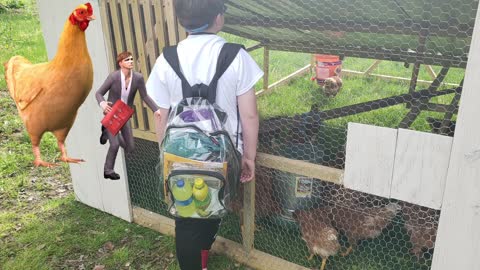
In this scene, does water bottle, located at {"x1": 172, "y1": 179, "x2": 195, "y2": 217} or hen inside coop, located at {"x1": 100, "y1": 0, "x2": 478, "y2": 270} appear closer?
water bottle, located at {"x1": 172, "y1": 179, "x2": 195, "y2": 217}

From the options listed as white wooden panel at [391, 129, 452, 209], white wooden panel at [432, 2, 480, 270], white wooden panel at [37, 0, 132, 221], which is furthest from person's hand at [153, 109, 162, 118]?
white wooden panel at [432, 2, 480, 270]

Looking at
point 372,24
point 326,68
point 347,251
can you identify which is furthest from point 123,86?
point 326,68

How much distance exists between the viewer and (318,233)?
232 cm

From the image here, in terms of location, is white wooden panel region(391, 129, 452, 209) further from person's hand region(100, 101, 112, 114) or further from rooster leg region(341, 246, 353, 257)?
person's hand region(100, 101, 112, 114)

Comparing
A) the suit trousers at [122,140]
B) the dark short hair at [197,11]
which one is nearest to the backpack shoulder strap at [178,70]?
the dark short hair at [197,11]

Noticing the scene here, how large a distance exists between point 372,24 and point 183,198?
1.43 m

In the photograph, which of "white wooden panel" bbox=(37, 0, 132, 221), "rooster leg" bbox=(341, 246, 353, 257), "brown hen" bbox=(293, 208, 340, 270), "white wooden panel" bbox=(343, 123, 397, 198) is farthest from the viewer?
"white wooden panel" bbox=(37, 0, 132, 221)

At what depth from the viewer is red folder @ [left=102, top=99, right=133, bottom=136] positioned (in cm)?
184

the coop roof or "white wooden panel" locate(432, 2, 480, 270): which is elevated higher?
the coop roof

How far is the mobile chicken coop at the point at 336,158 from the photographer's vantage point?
1692 millimetres

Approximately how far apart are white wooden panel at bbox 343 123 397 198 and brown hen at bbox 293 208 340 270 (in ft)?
1.63

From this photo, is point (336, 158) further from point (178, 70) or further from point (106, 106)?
point (106, 106)

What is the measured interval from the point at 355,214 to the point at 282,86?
263 cm

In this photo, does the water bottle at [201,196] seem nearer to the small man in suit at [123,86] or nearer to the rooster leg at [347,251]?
the small man in suit at [123,86]
